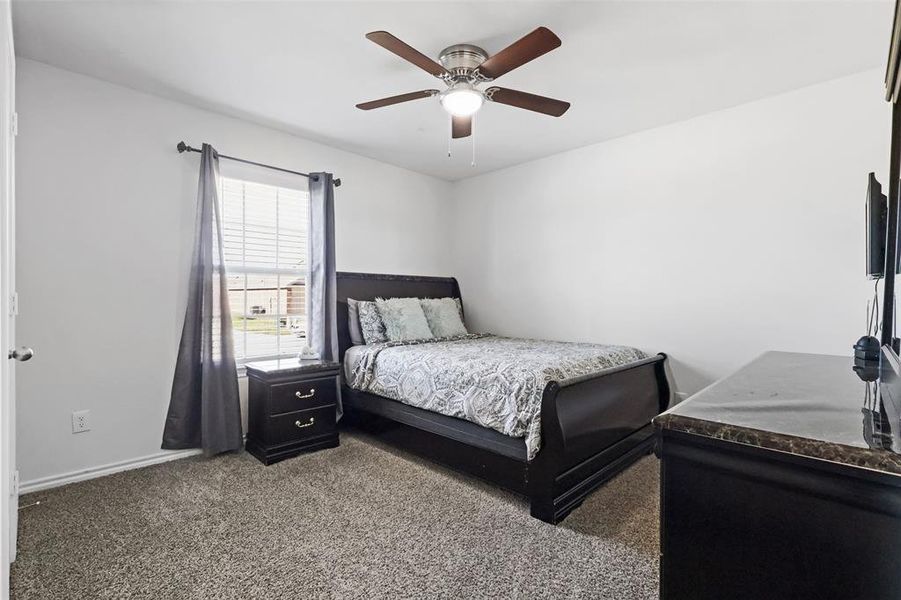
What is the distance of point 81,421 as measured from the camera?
8.86 feet

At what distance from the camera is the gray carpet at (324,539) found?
171 centimetres

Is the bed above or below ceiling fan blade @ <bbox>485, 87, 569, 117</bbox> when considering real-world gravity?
below

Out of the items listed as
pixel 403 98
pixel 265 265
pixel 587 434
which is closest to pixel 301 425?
pixel 265 265

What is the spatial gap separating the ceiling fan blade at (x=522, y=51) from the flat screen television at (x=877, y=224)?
140cm

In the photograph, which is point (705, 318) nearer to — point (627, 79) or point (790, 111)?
point (790, 111)

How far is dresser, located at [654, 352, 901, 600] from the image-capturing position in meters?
0.73

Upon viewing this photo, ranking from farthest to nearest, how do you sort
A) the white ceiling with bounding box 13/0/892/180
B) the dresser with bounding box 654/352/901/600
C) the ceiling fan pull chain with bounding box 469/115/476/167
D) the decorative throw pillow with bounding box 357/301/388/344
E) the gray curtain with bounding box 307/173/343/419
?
1. the decorative throw pillow with bounding box 357/301/388/344
2. the gray curtain with bounding box 307/173/343/419
3. the ceiling fan pull chain with bounding box 469/115/476/167
4. the white ceiling with bounding box 13/0/892/180
5. the dresser with bounding box 654/352/901/600

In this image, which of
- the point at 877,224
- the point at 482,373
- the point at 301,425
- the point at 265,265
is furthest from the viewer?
the point at 265,265

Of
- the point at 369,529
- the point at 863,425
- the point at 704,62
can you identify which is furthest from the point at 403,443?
the point at 704,62

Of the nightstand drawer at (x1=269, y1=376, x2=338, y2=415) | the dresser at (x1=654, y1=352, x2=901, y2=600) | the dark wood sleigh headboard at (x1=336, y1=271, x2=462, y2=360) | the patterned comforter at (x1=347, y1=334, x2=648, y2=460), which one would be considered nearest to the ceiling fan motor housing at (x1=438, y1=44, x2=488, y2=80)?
the patterned comforter at (x1=347, y1=334, x2=648, y2=460)

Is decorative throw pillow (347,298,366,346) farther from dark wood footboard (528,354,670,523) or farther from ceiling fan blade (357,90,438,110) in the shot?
dark wood footboard (528,354,670,523)

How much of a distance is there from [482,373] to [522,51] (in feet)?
5.57

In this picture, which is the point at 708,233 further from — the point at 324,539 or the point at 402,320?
the point at 324,539

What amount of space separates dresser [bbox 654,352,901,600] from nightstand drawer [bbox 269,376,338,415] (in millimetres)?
2698
